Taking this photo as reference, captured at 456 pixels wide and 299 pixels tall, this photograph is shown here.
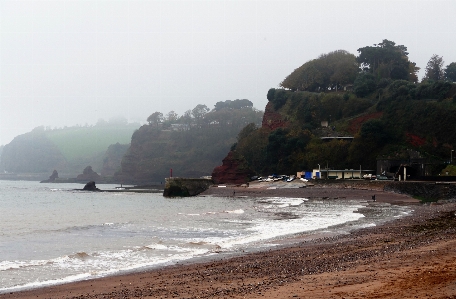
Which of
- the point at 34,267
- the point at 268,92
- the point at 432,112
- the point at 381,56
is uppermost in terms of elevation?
the point at 381,56

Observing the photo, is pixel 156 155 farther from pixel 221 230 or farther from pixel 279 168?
pixel 221 230

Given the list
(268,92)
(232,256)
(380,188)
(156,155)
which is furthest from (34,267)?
(156,155)

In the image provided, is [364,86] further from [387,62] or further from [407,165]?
[407,165]

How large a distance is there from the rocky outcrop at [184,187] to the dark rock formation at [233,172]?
3.32 m

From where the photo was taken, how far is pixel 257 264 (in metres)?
14.9

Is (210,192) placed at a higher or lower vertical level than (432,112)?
lower

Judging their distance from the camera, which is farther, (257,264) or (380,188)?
(380,188)

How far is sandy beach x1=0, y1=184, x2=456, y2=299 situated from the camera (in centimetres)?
1015

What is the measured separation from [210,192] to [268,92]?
3216cm

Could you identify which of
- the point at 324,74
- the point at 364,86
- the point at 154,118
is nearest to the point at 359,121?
the point at 364,86

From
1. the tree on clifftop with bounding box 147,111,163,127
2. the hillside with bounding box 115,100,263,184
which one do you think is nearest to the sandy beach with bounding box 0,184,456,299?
the hillside with bounding box 115,100,263,184

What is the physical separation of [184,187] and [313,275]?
206 ft

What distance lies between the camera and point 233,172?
8000cm

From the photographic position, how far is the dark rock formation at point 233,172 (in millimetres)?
79250
